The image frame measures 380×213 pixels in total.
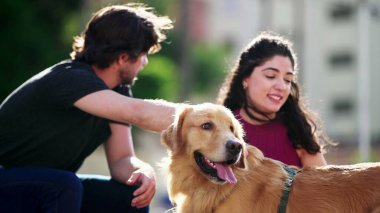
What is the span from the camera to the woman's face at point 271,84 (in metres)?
5.50

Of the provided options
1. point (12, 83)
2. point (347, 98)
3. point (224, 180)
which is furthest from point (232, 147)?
point (347, 98)

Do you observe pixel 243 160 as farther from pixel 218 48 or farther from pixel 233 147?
Answer: pixel 218 48

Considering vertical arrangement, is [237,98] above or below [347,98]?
above

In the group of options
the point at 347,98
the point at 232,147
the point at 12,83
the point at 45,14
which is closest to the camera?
the point at 232,147

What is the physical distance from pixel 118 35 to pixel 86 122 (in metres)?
0.68

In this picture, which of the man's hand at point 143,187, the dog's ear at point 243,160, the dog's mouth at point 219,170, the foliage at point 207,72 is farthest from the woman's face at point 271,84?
the foliage at point 207,72

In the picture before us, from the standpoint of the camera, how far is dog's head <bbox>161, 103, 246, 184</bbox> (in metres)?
4.62

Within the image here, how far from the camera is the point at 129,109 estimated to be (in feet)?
15.9

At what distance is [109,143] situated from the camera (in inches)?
228

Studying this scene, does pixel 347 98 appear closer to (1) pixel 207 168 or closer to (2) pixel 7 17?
(2) pixel 7 17

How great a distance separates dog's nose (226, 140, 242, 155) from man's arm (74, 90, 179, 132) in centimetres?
51

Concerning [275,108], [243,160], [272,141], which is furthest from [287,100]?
[243,160]

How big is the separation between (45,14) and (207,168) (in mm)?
20894

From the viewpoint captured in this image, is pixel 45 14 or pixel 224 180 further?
pixel 45 14
